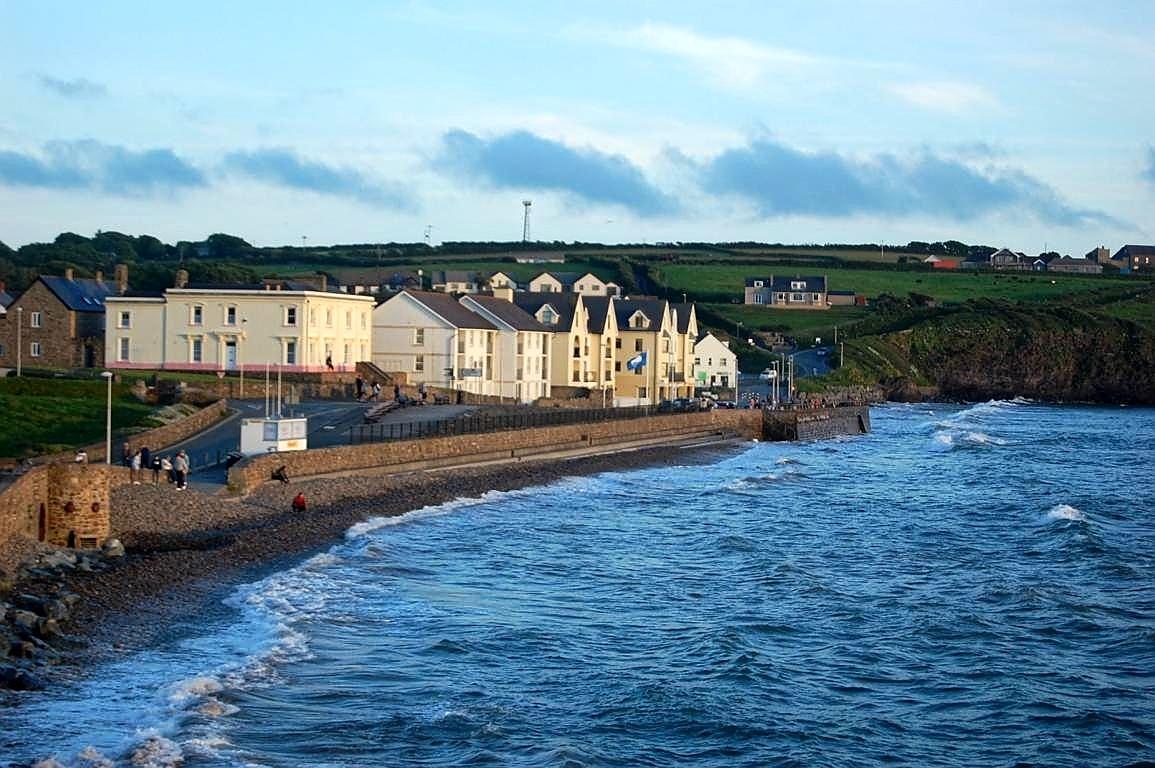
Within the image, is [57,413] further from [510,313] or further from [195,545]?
[510,313]

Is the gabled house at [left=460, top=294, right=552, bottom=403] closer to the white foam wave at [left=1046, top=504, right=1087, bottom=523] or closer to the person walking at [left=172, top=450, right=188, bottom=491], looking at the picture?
the white foam wave at [left=1046, top=504, right=1087, bottom=523]

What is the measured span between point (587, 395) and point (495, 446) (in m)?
36.6

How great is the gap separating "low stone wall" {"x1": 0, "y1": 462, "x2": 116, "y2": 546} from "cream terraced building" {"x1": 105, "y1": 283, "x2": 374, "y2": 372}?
1706 inches

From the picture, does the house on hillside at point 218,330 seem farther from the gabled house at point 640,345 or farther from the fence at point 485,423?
the gabled house at point 640,345

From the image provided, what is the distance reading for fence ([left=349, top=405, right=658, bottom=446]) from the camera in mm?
58125

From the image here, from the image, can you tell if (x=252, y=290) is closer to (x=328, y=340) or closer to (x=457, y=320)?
(x=328, y=340)

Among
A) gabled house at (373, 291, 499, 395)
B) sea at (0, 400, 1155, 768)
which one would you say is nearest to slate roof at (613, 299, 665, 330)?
gabled house at (373, 291, 499, 395)

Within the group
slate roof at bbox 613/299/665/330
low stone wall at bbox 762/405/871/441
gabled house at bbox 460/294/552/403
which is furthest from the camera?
slate roof at bbox 613/299/665/330

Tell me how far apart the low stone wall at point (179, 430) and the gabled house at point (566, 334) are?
3935 cm

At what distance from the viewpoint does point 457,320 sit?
8650cm

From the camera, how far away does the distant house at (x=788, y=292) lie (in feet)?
609

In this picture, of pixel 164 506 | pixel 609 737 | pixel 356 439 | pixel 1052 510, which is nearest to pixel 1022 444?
pixel 1052 510

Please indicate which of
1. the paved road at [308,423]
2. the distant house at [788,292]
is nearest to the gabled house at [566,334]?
the paved road at [308,423]

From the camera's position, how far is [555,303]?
9881 cm
